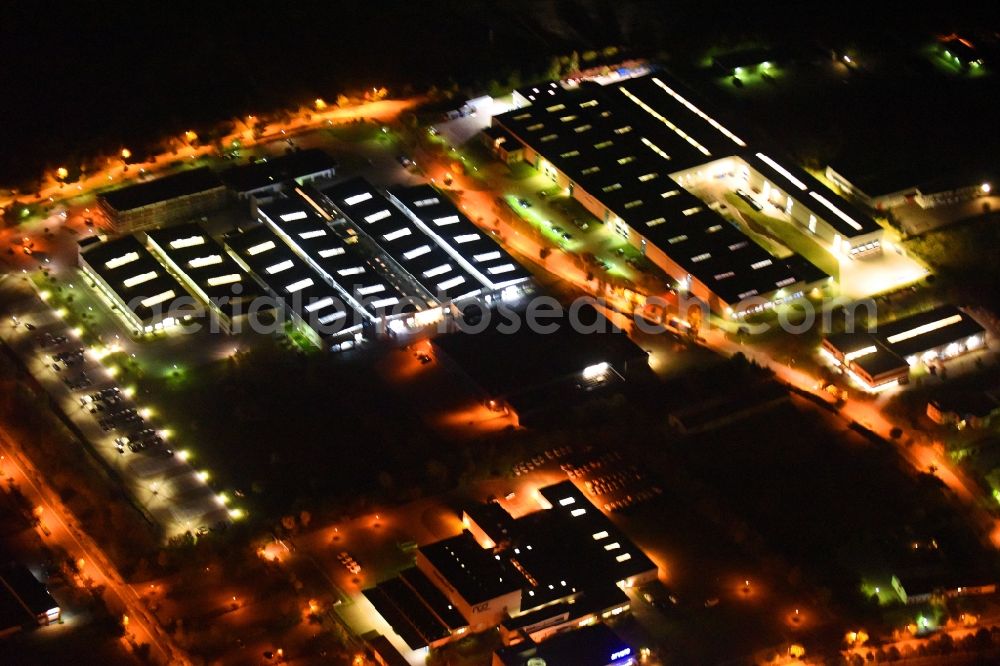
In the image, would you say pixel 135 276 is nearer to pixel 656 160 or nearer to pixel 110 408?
pixel 110 408

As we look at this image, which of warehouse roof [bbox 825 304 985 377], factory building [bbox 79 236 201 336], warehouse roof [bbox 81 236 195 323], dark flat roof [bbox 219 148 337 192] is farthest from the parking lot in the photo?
warehouse roof [bbox 825 304 985 377]

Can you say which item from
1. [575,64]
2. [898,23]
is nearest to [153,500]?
[575,64]

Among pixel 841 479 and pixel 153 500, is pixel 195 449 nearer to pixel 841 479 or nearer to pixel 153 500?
pixel 153 500

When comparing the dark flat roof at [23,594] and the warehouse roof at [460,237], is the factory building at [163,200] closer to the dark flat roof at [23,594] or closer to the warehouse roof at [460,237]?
the warehouse roof at [460,237]

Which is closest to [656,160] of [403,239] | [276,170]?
[403,239]

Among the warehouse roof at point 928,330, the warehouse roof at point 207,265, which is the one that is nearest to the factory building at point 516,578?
the warehouse roof at point 207,265

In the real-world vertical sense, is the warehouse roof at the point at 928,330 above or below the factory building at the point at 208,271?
below

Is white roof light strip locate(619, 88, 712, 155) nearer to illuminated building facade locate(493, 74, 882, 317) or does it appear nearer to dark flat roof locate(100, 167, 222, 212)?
illuminated building facade locate(493, 74, 882, 317)
